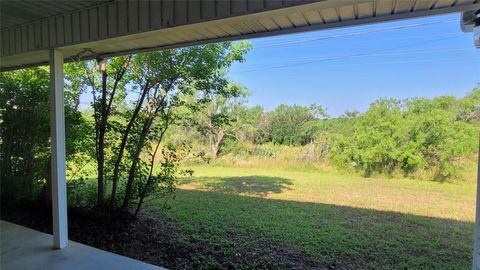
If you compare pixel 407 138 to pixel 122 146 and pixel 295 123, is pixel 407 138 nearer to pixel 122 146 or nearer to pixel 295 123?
pixel 295 123

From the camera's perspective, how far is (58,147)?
2.70 meters

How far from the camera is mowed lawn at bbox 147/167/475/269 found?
9.61 feet

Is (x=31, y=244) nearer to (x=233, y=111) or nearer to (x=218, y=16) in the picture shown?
(x=218, y=16)

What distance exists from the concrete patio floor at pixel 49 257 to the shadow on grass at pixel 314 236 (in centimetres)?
74

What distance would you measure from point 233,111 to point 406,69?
11.7 feet

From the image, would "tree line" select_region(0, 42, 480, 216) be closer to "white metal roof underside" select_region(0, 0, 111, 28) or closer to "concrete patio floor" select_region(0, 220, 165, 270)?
"white metal roof underside" select_region(0, 0, 111, 28)

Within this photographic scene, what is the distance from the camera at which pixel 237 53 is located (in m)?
3.90

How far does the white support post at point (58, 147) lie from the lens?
8.83 feet

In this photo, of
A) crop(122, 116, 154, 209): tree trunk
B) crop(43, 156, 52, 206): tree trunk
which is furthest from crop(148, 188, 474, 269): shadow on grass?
crop(43, 156, 52, 206): tree trunk

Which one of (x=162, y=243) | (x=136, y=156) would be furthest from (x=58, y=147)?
(x=162, y=243)

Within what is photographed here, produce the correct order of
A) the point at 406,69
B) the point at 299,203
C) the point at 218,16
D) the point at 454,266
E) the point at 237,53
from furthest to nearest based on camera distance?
the point at 406,69 → the point at 299,203 → the point at 237,53 → the point at 454,266 → the point at 218,16

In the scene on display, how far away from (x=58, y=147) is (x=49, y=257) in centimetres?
95

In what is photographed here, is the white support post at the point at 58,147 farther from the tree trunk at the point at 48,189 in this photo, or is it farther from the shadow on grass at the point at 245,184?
the shadow on grass at the point at 245,184

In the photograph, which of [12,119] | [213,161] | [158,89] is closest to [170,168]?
[158,89]
